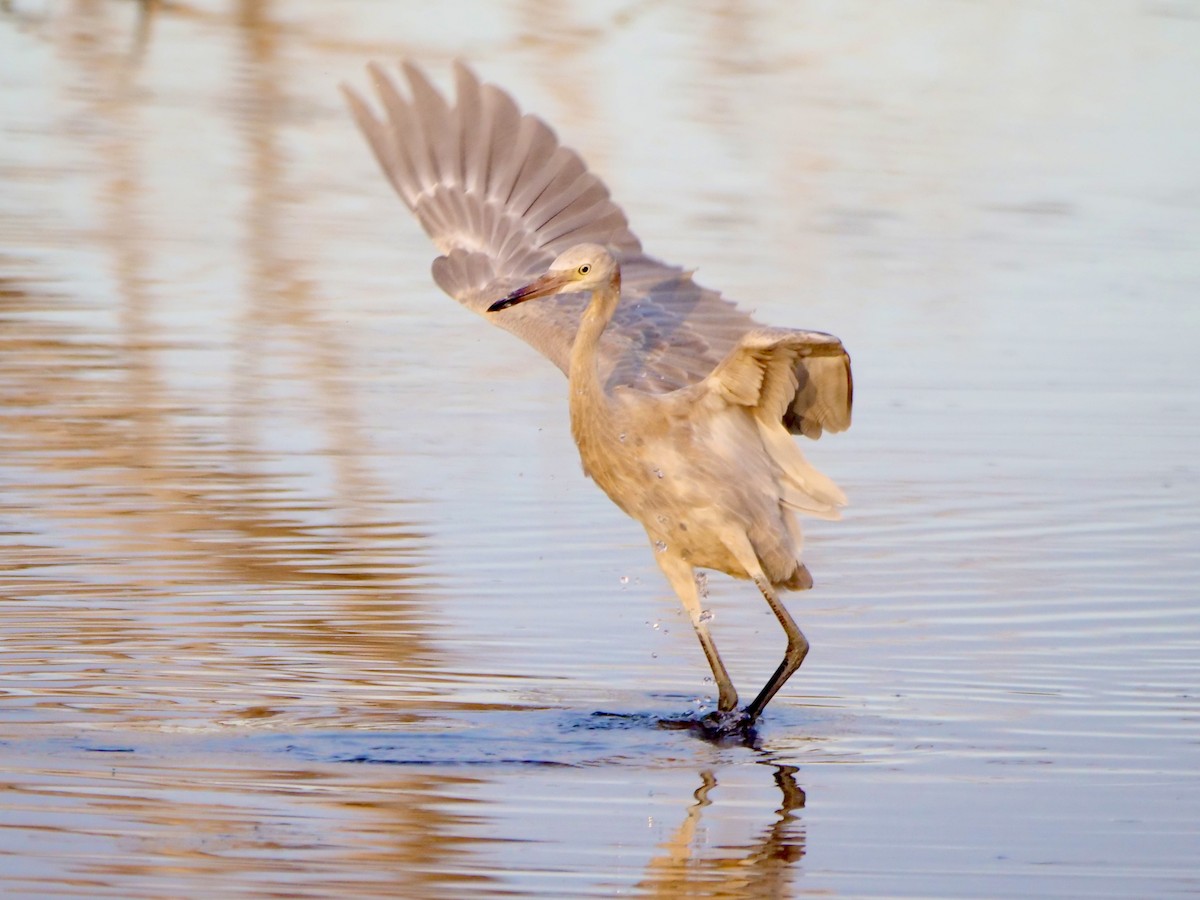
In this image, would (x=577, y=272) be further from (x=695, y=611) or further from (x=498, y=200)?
(x=498, y=200)

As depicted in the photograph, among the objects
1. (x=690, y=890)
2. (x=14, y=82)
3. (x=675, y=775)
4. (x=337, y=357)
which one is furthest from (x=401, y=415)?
(x=14, y=82)

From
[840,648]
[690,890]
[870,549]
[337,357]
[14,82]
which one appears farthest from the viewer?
[14,82]

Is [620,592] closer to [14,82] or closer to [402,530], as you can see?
[402,530]

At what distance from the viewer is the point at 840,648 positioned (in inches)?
322

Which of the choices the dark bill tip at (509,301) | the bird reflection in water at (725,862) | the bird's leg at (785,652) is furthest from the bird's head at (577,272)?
the bird reflection in water at (725,862)

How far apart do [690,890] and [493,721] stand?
157 cm

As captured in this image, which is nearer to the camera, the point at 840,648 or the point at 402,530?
the point at 840,648

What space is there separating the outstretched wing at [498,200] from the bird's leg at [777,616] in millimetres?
1440

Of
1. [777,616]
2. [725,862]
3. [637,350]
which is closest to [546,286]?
[637,350]

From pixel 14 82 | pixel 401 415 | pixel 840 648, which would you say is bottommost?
pixel 14 82

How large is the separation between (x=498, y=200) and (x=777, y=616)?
2559 millimetres

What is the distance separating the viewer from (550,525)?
962cm

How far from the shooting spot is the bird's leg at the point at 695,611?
7617 mm

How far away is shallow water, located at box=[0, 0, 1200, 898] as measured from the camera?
238 inches
